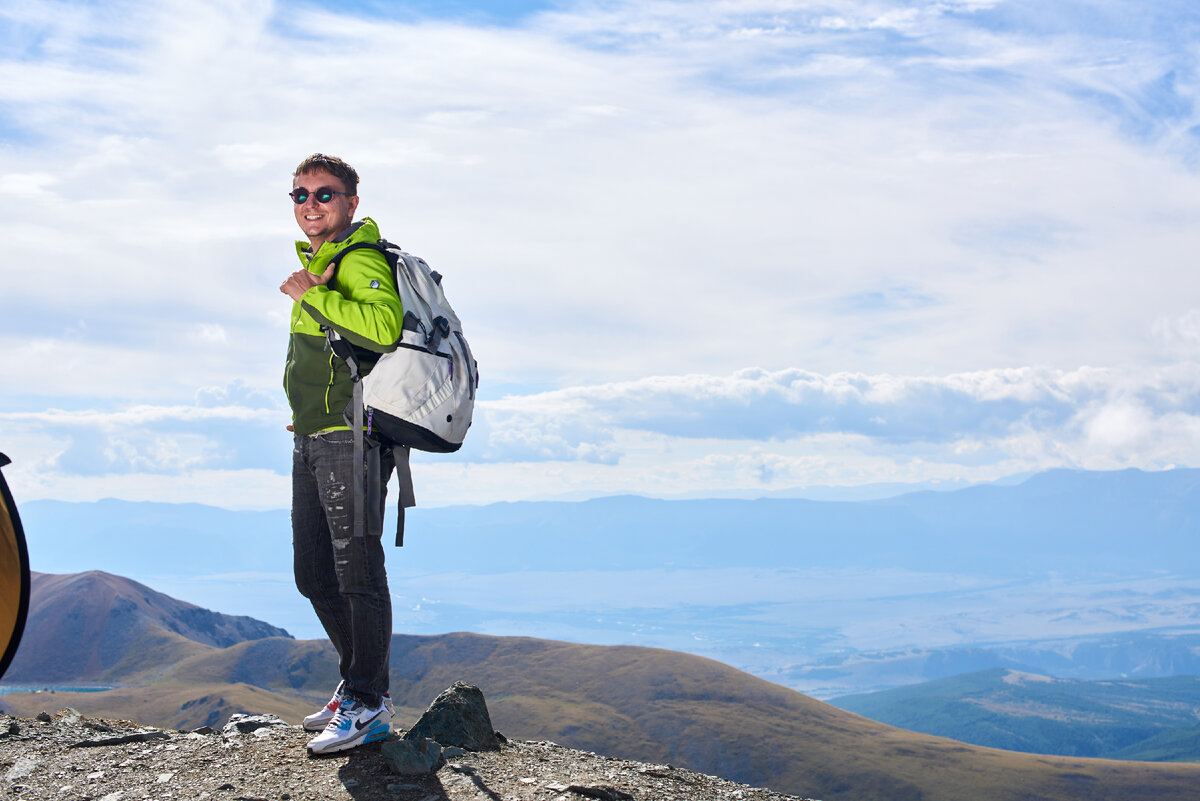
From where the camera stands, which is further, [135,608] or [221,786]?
[135,608]

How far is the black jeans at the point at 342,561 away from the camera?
602cm

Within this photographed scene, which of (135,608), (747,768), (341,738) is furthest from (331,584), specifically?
(135,608)

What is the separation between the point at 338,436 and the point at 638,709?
9569 centimetres

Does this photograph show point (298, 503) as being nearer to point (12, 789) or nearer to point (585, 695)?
point (12, 789)

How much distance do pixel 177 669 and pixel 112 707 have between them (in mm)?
24705

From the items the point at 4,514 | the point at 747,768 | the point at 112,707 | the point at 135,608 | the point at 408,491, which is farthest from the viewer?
the point at 135,608

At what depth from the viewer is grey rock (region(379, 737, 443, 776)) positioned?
6.38 m

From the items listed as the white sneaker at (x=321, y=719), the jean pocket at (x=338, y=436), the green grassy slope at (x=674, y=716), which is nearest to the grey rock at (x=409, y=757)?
the white sneaker at (x=321, y=719)

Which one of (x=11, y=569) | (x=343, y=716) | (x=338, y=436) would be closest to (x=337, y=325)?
(x=338, y=436)

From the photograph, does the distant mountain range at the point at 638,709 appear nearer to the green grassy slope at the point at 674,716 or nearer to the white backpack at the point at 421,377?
the green grassy slope at the point at 674,716

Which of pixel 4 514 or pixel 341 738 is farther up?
pixel 4 514

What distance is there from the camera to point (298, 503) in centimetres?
641

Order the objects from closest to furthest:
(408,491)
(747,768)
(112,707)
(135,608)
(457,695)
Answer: (408,491) < (457,695) < (112,707) < (747,768) < (135,608)

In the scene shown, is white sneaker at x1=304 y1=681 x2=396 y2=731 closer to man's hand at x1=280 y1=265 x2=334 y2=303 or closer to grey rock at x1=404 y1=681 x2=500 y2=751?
grey rock at x1=404 y1=681 x2=500 y2=751
